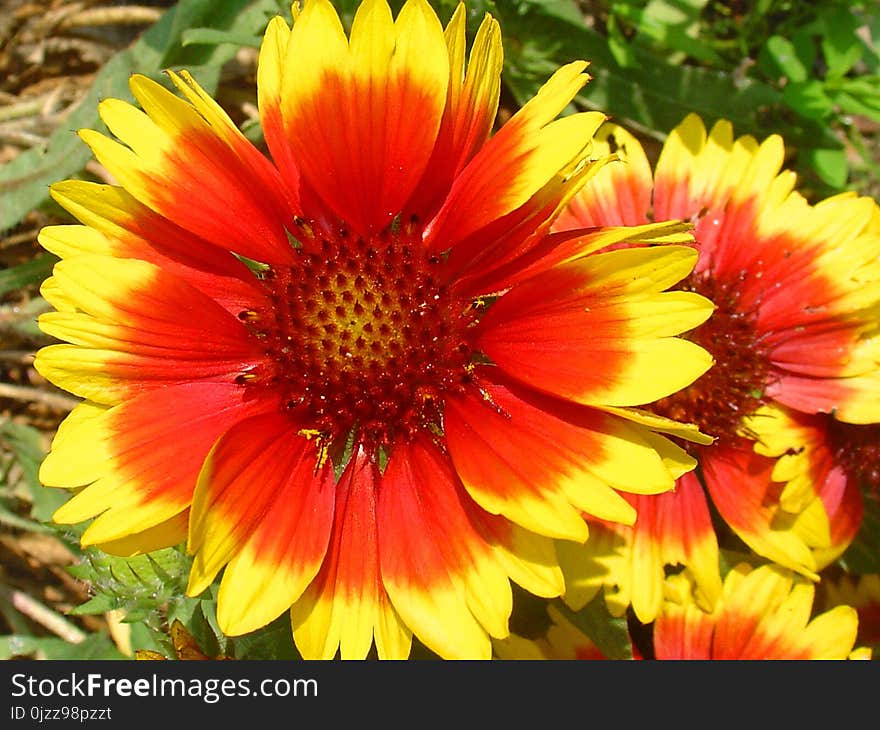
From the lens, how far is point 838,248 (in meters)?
1.86

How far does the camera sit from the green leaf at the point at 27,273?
228cm

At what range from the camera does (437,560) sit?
1315 mm

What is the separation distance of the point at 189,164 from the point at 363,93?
28 cm

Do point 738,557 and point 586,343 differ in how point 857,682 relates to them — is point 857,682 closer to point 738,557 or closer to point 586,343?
point 738,557

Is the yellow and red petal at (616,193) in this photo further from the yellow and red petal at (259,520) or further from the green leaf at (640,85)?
the yellow and red petal at (259,520)

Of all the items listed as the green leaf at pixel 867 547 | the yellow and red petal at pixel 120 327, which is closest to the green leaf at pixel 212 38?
Result: the yellow and red petal at pixel 120 327

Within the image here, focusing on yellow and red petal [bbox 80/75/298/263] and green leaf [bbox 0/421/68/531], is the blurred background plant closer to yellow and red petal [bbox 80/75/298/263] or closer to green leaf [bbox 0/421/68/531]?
green leaf [bbox 0/421/68/531]

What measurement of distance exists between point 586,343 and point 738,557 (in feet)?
3.02

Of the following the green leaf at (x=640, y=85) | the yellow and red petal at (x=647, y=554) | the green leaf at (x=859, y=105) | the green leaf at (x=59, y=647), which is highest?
the green leaf at (x=640, y=85)

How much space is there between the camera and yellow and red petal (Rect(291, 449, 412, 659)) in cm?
129

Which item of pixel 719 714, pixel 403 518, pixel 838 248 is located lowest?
pixel 719 714

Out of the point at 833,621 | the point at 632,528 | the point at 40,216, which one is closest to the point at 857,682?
the point at 833,621

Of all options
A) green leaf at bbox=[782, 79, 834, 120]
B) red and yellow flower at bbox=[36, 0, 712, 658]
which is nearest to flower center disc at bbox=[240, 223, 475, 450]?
red and yellow flower at bbox=[36, 0, 712, 658]

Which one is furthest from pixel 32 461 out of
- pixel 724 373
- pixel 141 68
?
pixel 724 373
